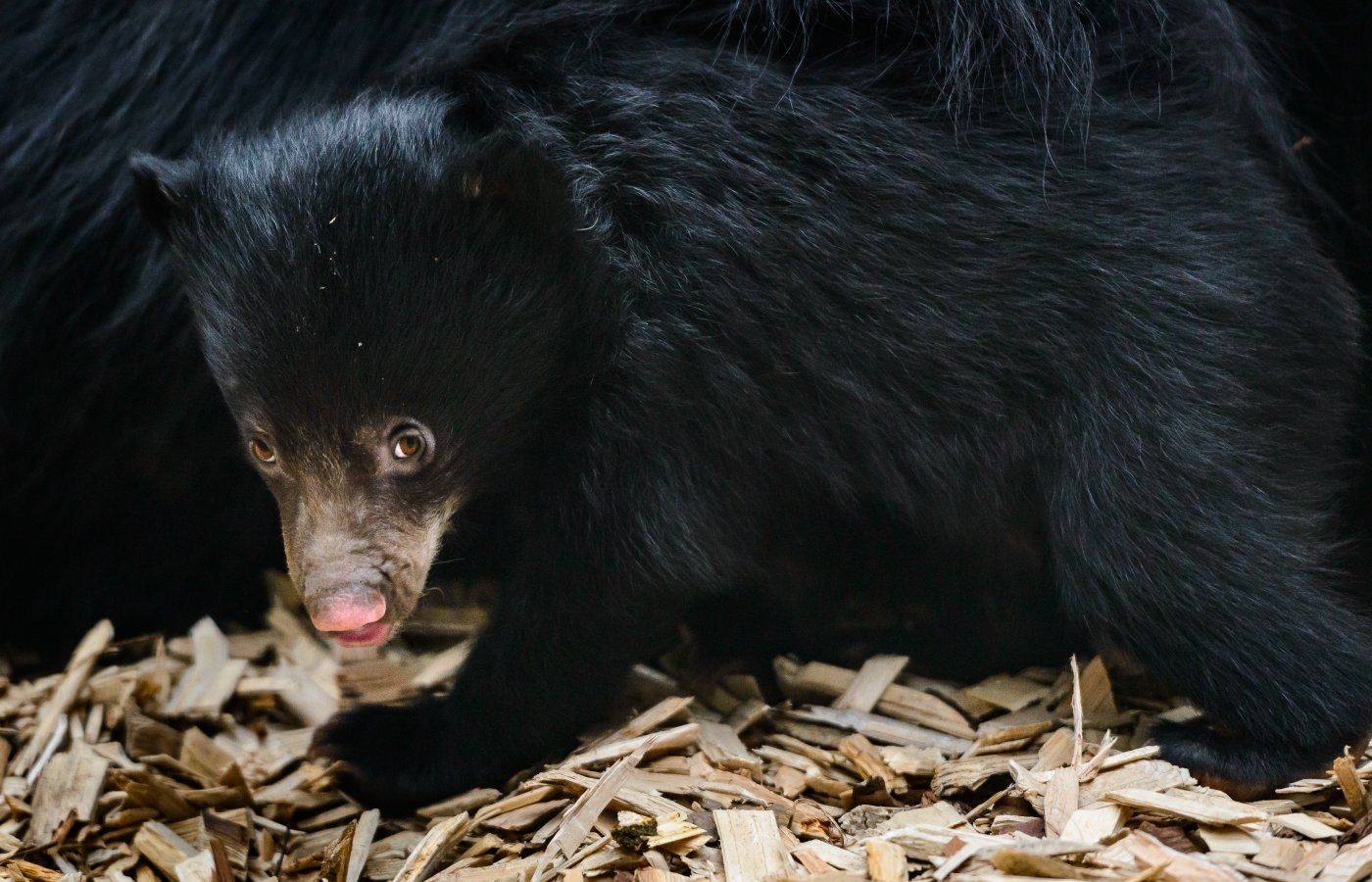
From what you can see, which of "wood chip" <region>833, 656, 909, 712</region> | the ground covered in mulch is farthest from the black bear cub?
"wood chip" <region>833, 656, 909, 712</region>

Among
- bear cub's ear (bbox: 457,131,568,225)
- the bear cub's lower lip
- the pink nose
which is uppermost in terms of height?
bear cub's ear (bbox: 457,131,568,225)

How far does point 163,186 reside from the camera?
314 cm

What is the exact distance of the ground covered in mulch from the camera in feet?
8.79

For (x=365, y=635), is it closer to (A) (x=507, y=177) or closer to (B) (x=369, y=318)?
(B) (x=369, y=318)

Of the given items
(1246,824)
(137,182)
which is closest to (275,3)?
(137,182)

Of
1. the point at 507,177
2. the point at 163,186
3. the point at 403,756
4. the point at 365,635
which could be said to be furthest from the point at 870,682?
the point at 163,186

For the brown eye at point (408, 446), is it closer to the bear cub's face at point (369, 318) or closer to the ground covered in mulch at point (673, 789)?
the bear cub's face at point (369, 318)

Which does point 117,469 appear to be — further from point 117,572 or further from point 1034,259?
point 1034,259

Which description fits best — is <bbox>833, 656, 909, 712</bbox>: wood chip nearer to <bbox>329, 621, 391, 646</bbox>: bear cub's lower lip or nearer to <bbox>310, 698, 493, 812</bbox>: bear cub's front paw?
<bbox>310, 698, 493, 812</bbox>: bear cub's front paw

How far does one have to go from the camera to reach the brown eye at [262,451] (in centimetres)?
312

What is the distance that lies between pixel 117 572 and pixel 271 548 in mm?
434

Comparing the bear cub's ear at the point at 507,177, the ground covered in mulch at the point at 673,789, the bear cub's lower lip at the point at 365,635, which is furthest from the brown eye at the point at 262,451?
the ground covered in mulch at the point at 673,789

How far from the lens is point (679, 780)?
314cm

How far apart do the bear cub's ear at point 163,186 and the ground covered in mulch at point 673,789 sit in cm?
124
